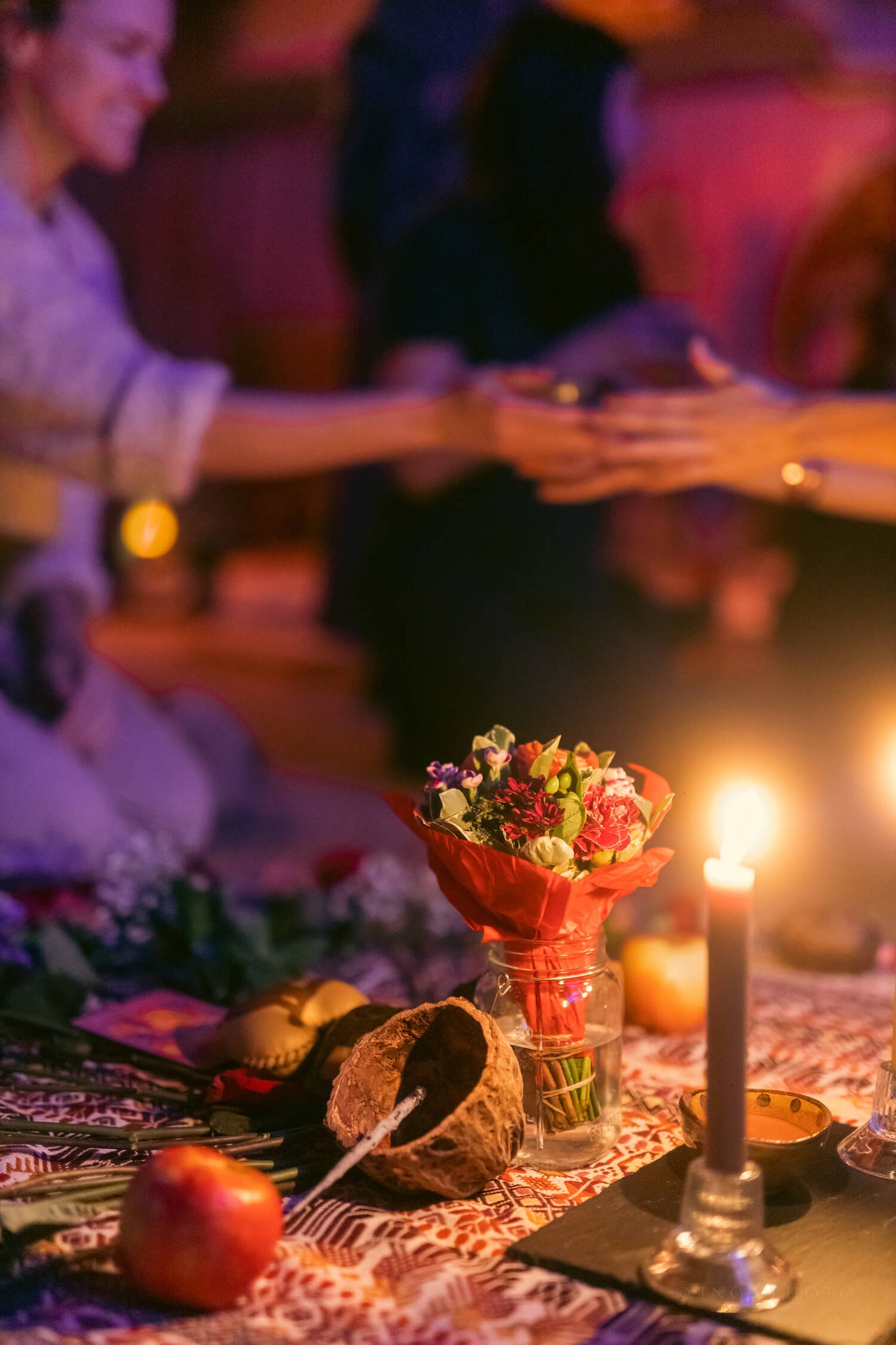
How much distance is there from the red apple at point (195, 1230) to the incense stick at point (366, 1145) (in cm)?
6

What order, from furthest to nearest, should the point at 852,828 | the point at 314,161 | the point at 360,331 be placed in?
the point at 314,161
the point at 360,331
the point at 852,828

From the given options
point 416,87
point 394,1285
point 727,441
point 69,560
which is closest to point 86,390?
point 69,560

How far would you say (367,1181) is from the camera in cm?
83

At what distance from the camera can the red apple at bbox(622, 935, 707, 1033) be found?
3.67 feet

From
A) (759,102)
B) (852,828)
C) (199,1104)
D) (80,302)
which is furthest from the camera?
(759,102)

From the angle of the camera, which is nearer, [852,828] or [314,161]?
[852,828]

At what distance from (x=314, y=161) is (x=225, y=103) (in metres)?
0.42

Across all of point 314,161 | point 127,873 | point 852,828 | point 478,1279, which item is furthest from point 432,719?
point 314,161

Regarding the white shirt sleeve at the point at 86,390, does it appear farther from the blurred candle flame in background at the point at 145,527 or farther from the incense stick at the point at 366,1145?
the incense stick at the point at 366,1145

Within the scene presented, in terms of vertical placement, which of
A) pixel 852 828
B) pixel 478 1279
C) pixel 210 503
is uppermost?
pixel 210 503

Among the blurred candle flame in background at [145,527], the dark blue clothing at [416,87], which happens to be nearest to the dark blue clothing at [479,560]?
the blurred candle flame in background at [145,527]

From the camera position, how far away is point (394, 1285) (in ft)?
2.38

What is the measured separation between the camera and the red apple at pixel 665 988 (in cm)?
112

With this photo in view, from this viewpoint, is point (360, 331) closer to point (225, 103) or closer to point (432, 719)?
point (225, 103)
